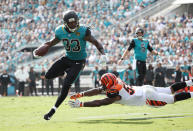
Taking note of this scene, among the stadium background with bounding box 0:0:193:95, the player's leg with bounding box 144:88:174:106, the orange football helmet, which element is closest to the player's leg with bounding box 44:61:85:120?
the orange football helmet

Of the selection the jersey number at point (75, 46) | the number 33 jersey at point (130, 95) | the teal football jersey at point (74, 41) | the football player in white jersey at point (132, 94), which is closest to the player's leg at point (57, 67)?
the teal football jersey at point (74, 41)

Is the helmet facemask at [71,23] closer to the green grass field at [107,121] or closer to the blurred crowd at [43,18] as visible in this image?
the green grass field at [107,121]

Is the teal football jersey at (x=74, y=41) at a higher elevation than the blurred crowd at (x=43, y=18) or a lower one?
lower

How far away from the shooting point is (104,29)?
2700 cm

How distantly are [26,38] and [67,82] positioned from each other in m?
22.5

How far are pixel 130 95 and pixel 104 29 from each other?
754 inches

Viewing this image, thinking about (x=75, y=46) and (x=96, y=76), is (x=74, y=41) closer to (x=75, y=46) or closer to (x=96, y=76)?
(x=75, y=46)

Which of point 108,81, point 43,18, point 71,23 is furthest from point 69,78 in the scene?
point 43,18

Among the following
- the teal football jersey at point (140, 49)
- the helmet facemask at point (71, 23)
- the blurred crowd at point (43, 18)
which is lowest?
the teal football jersey at point (140, 49)

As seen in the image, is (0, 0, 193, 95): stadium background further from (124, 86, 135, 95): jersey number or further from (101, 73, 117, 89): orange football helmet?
(101, 73, 117, 89): orange football helmet

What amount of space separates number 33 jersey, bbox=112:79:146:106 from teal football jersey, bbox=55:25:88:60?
1219mm

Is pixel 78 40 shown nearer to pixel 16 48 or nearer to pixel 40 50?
pixel 40 50

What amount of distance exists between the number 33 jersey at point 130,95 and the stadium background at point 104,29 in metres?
10.9

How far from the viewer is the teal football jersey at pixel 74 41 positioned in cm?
863
